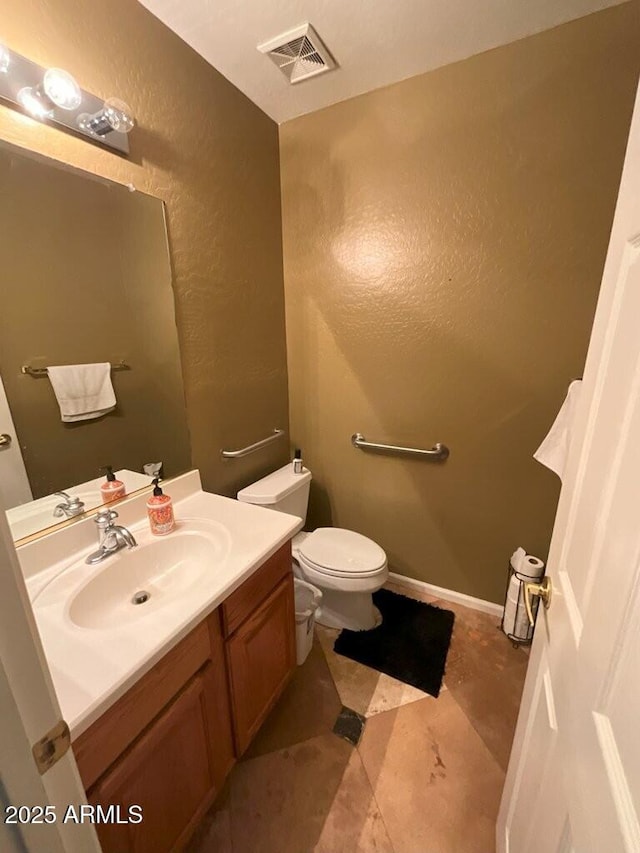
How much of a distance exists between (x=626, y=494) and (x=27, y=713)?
0.78 m

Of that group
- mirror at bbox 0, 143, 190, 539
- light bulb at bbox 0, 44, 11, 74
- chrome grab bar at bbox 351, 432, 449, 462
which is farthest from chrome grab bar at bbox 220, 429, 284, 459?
light bulb at bbox 0, 44, 11, 74

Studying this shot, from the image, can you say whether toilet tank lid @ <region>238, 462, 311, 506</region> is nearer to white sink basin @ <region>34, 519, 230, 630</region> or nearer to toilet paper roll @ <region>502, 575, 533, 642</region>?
white sink basin @ <region>34, 519, 230, 630</region>

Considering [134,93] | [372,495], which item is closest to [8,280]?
[134,93]

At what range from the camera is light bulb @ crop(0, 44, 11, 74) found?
32.9 inches

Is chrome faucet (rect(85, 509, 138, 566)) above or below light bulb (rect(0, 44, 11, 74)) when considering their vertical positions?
below

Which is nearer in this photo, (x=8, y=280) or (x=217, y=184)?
(x=8, y=280)

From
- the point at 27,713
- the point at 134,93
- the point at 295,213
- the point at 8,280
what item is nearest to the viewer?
the point at 27,713

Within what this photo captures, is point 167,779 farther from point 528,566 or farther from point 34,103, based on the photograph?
point 34,103

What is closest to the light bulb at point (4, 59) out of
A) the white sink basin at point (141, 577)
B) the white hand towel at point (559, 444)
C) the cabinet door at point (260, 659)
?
the white sink basin at point (141, 577)

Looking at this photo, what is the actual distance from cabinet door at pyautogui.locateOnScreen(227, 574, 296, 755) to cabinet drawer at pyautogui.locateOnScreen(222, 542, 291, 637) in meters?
0.03

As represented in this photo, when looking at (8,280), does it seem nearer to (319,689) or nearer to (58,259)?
(58,259)

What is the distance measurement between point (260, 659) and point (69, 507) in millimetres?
791

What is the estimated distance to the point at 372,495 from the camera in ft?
6.74

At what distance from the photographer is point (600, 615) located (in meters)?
0.49
